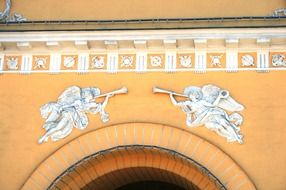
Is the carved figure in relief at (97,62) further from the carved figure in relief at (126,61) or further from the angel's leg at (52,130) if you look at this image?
the angel's leg at (52,130)

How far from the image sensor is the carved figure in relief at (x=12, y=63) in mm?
13914

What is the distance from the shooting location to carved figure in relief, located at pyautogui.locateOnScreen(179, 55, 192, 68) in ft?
44.2

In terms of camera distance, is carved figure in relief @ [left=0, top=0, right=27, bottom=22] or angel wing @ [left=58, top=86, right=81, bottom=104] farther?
carved figure in relief @ [left=0, top=0, right=27, bottom=22]

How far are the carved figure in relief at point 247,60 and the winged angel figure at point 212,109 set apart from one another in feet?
2.20

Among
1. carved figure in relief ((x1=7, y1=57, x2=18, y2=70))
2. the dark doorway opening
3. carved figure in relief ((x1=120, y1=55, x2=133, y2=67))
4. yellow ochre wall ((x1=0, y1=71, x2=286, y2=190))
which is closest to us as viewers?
yellow ochre wall ((x1=0, y1=71, x2=286, y2=190))

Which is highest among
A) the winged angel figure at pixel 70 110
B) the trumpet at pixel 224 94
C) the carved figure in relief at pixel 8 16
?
the carved figure in relief at pixel 8 16

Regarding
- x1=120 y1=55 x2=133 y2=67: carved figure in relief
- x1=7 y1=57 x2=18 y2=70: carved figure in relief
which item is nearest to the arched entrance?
x1=120 y1=55 x2=133 y2=67: carved figure in relief

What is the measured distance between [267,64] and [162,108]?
2.16 meters

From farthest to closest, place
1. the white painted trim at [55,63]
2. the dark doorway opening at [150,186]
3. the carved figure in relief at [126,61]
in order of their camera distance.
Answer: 1. the dark doorway opening at [150,186]
2. the white painted trim at [55,63]
3. the carved figure in relief at [126,61]

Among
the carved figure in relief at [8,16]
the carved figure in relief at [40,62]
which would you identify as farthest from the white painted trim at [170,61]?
the carved figure in relief at [8,16]

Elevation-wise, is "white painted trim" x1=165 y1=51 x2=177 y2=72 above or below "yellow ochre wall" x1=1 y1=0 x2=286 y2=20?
below

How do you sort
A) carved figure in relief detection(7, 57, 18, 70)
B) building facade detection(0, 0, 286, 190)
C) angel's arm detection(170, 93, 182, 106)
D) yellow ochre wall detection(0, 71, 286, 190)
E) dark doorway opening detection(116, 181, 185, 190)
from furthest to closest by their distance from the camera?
dark doorway opening detection(116, 181, 185, 190) → carved figure in relief detection(7, 57, 18, 70) → angel's arm detection(170, 93, 182, 106) → building facade detection(0, 0, 286, 190) → yellow ochre wall detection(0, 71, 286, 190)

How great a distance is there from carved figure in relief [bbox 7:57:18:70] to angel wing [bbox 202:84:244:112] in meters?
3.76

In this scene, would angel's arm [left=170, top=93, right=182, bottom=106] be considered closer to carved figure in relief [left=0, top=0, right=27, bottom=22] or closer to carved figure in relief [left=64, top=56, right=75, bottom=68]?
carved figure in relief [left=64, top=56, right=75, bottom=68]
